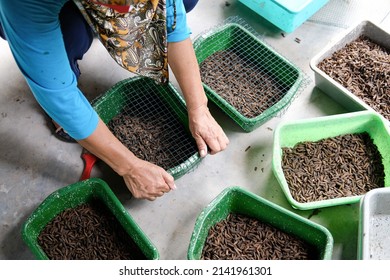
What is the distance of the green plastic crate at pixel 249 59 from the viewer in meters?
1.83

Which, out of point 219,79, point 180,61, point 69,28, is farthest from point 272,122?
point 69,28

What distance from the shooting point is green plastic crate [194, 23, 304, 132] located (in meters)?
1.83

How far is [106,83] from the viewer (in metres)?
2.09

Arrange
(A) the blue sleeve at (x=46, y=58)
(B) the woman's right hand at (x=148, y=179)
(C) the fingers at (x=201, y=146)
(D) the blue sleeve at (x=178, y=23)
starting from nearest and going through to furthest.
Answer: (A) the blue sleeve at (x=46, y=58) → (D) the blue sleeve at (x=178, y=23) → (B) the woman's right hand at (x=148, y=179) → (C) the fingers at (x=201, y=146)

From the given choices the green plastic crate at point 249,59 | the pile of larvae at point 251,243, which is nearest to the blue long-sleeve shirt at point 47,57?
the green plastic crate at point 249,59

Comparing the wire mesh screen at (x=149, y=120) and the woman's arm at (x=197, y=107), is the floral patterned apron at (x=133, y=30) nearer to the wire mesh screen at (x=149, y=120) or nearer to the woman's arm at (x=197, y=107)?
the woman's arm at (x=197, y=107)

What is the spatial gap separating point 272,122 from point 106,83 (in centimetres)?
79

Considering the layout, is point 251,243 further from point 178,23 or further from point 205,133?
point 178,23

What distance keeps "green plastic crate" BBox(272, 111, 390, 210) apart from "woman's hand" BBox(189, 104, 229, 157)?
218 mm

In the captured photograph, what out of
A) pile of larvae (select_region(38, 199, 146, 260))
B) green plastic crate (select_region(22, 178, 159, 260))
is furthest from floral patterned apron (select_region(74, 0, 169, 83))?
pile of larvae (select_region(38, 199, 146, 260))

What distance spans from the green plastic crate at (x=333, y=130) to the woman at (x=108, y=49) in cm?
24

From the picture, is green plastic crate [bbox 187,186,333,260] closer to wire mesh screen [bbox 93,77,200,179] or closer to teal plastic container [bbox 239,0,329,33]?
wire mesh screen [bbox 93,77,200,179]

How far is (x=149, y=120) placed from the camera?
6.28ft

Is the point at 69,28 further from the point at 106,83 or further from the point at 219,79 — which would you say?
the point at 219,79
